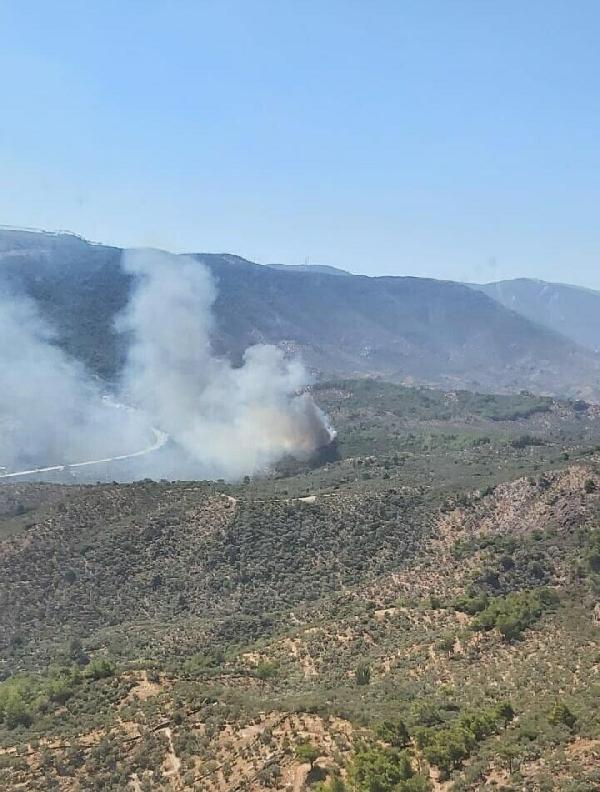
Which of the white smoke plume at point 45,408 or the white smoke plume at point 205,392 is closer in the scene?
the white smoke plume at point 205,392

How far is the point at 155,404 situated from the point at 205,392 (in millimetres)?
14566

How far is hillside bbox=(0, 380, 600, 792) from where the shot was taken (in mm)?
24469

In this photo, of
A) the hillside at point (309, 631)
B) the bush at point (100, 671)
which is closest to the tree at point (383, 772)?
the hillside at point (309, 631)

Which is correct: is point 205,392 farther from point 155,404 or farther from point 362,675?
point 362,675

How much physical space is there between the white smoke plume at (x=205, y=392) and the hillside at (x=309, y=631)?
25.5 meters

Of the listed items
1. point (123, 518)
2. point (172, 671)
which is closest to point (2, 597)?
point (123, 518)

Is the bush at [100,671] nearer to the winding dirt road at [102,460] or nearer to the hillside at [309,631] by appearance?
the hillside at [309,631]

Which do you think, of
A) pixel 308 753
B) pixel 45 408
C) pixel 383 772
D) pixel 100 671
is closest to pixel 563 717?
pixel 383 772

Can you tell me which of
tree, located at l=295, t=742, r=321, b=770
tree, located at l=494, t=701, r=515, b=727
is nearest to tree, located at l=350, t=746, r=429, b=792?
tree, located at l=295, t=742, r=321, b=770

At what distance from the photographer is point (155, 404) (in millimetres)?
146750

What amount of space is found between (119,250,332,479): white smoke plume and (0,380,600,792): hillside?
25.5 m

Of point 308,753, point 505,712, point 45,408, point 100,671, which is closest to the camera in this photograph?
point 308,753

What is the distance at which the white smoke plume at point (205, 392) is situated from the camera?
112500 millimetres

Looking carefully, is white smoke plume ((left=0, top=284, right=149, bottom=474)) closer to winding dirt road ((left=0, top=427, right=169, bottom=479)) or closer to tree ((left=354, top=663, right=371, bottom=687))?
winding dirt road ((left=0, top=427, right=169, bottom=479))
